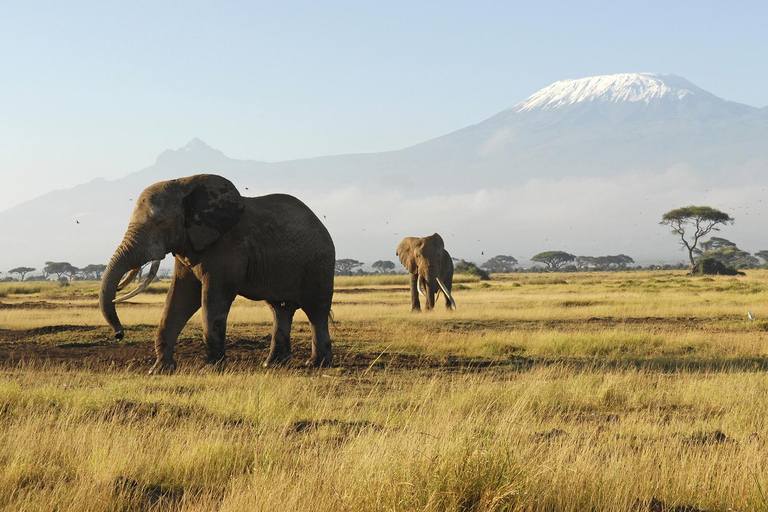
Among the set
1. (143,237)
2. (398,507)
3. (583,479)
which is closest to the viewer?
(398,507)

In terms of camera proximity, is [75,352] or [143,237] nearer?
[143,237]

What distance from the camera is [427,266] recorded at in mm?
28047

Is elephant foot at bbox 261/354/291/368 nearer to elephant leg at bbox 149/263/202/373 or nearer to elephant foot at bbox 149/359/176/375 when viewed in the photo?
elephant leg at bbox 149/263/202/373

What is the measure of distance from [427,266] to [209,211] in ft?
53.0

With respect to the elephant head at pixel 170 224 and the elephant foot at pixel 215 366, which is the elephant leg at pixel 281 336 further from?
the elephant head at pixel 170 224

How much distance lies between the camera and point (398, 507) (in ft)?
15.7

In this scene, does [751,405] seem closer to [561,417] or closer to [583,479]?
[561,417]

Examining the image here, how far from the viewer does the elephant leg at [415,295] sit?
27.6 metres

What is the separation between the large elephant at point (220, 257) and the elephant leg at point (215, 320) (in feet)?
0.05

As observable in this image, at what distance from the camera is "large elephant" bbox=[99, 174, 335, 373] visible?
1213 cm

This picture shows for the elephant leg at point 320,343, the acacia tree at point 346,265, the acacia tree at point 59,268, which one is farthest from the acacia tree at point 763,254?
the elephant leg at point 320,343

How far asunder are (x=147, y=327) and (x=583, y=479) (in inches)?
678

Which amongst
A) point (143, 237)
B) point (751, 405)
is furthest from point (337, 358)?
point (751, 405)

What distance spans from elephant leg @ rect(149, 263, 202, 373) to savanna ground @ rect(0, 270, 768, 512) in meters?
0.46
